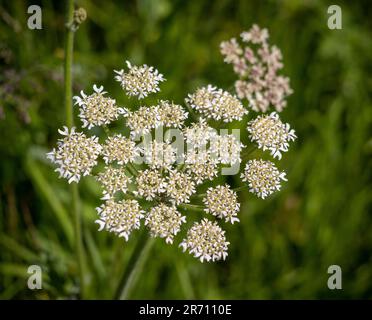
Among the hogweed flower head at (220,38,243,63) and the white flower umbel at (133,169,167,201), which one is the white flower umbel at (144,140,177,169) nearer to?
the white flower umbel at (133,169,167,201)

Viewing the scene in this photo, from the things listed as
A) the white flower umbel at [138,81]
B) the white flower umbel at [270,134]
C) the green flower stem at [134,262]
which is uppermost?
the white flower umbel at [138,81]

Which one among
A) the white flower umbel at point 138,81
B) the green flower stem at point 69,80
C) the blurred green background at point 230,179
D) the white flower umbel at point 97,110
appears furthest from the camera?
the blurred green background at point 230,179

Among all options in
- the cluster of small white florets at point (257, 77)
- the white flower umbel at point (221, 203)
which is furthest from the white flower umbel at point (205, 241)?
the cluster of small white florets at point (257, 77)

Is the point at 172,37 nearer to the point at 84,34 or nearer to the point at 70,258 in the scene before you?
the point at 84,34

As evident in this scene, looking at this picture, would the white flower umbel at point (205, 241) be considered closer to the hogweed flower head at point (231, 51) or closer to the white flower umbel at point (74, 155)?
the white flower umbel at point (74, 155)

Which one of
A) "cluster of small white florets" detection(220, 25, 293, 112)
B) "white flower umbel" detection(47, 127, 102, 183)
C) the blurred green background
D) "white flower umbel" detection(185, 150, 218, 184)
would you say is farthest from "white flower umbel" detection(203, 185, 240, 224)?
the blurred green background

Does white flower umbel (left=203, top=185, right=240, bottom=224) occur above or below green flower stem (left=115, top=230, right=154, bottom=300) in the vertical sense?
above

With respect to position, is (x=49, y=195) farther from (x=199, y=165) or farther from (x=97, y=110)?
(x=199, y=165)
